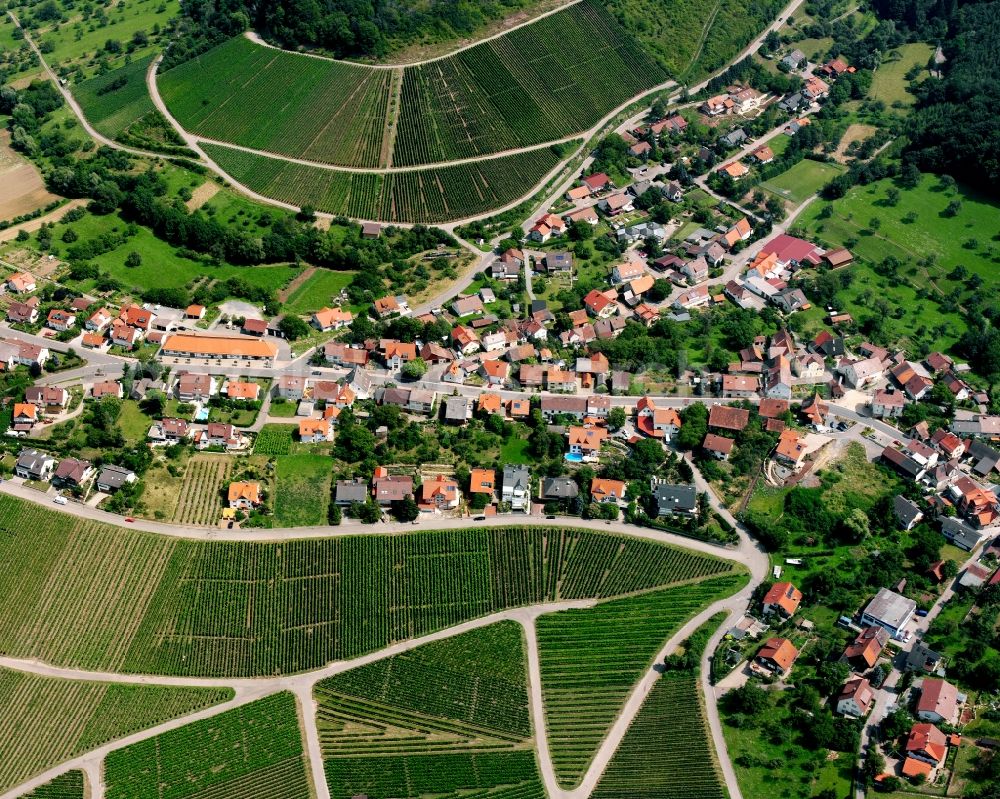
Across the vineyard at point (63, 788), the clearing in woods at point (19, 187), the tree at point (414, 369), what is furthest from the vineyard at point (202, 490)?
the clearing in woods at point (19, 187)

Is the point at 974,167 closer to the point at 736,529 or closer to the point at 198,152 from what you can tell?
the point at 736,529

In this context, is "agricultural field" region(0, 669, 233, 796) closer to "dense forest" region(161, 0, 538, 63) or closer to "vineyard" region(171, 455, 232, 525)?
"vineyard" region(171, 455, 232, 525)

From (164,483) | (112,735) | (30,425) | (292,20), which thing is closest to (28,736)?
(112,735)

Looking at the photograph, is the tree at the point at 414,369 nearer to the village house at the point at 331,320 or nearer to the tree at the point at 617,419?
the village house at the point at 331,320

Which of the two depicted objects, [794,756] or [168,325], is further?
[168,325]

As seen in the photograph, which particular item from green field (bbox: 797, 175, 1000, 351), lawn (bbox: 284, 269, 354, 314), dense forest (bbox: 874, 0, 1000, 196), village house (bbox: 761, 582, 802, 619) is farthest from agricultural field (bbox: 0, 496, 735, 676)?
dense forest (bbox: 874, 0, 1000, 196)
